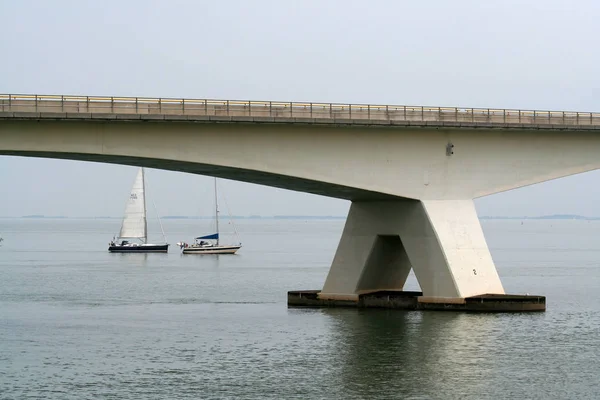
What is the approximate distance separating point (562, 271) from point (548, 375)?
68351mm

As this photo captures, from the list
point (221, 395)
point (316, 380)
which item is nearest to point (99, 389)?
point (221, 395)

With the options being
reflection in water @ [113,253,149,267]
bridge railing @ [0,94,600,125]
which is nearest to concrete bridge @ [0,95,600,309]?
bridge railing @ [0,94,600,125]

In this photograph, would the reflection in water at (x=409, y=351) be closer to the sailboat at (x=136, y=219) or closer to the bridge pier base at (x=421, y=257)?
the bridge pier base at (x=421, y=257)

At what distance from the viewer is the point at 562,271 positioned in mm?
107938

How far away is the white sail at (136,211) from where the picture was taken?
143750mm

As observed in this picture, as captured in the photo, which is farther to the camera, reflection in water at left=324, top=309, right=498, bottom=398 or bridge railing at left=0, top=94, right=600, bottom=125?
bridge railing at left=0, top=94, right=600, bottom=125

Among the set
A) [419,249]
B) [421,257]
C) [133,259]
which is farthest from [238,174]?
[133,259]

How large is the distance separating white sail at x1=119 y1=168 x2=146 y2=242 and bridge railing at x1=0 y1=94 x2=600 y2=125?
8854 cm

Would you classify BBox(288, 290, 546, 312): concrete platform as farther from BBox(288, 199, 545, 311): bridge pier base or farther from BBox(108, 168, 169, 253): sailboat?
BBox(108, 168, 169, 253): sailboat

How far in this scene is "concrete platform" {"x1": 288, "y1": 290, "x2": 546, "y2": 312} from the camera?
5734cm

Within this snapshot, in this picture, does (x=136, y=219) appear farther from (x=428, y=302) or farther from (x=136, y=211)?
(x=428, y=302)

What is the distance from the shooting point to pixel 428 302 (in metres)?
58.4

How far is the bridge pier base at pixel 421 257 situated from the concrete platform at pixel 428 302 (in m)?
0.05

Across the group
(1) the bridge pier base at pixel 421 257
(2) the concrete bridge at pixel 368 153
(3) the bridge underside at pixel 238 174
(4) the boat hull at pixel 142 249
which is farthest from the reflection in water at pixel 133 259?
(2) the concrete bridge at pixel 368 153
